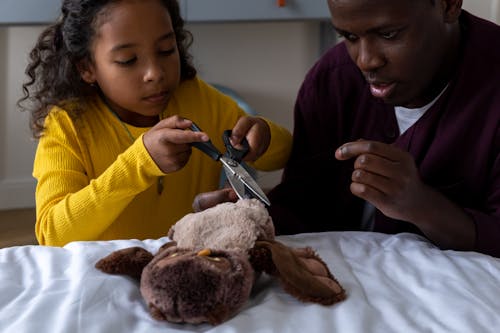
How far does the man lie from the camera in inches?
33.3

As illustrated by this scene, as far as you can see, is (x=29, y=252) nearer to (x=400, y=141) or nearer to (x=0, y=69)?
(x=400, y=141)

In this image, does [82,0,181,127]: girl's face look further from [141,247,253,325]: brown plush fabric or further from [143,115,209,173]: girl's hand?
[141,247,253,325]: brown plush fabric

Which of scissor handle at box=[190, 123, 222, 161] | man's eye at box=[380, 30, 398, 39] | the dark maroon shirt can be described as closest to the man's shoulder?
the dark maroon shirt

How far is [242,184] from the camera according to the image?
0.85 m

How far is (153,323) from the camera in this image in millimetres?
641

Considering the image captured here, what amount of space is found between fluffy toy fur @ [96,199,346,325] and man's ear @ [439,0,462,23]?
397 millimetres

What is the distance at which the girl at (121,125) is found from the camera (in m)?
1.01

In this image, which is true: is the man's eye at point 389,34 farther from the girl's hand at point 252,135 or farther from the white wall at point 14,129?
the white wall at point 14,129

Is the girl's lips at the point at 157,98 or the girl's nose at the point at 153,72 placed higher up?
the girl's nose at the point at 153,72

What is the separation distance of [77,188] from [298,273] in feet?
1.70

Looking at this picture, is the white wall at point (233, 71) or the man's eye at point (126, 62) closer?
the man's eye at point (126, 62)

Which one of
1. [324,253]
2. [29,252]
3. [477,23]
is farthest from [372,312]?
[477,23]

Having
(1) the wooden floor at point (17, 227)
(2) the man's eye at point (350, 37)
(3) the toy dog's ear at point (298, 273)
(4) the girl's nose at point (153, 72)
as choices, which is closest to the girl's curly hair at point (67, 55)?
(4) the girl's nose at point (153, 72)

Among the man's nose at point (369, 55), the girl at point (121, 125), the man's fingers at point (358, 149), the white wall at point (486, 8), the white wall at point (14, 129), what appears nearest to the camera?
the man's fingers at point (358, 149)
